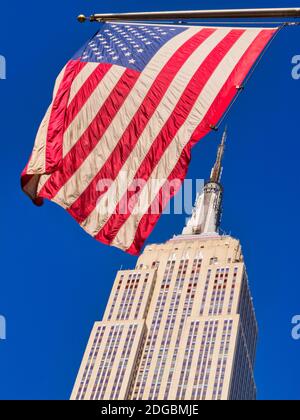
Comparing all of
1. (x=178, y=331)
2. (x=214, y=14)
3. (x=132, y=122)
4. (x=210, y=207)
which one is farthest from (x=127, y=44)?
(x=210, y=207)

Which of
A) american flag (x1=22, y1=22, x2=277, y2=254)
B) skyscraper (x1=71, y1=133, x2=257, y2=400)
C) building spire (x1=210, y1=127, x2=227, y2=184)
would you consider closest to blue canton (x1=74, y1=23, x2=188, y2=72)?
american flag (x1=22, y1=22, x2=277, y2=254)

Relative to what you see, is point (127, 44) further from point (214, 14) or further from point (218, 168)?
point (218, 168)

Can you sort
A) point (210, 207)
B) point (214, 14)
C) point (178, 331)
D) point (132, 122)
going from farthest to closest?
1. point (210, 207)
2. point (178, 331)
3. point (132, 122)
4. point (214, 14)

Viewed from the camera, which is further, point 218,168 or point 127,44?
point 218,168

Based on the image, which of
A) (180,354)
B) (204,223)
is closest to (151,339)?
(180,354)

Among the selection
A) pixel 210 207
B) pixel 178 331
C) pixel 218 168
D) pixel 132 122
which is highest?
pixel 218 168

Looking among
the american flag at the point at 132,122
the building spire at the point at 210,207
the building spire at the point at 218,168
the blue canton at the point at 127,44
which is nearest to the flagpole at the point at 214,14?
the blue canton at the point at 127,44
